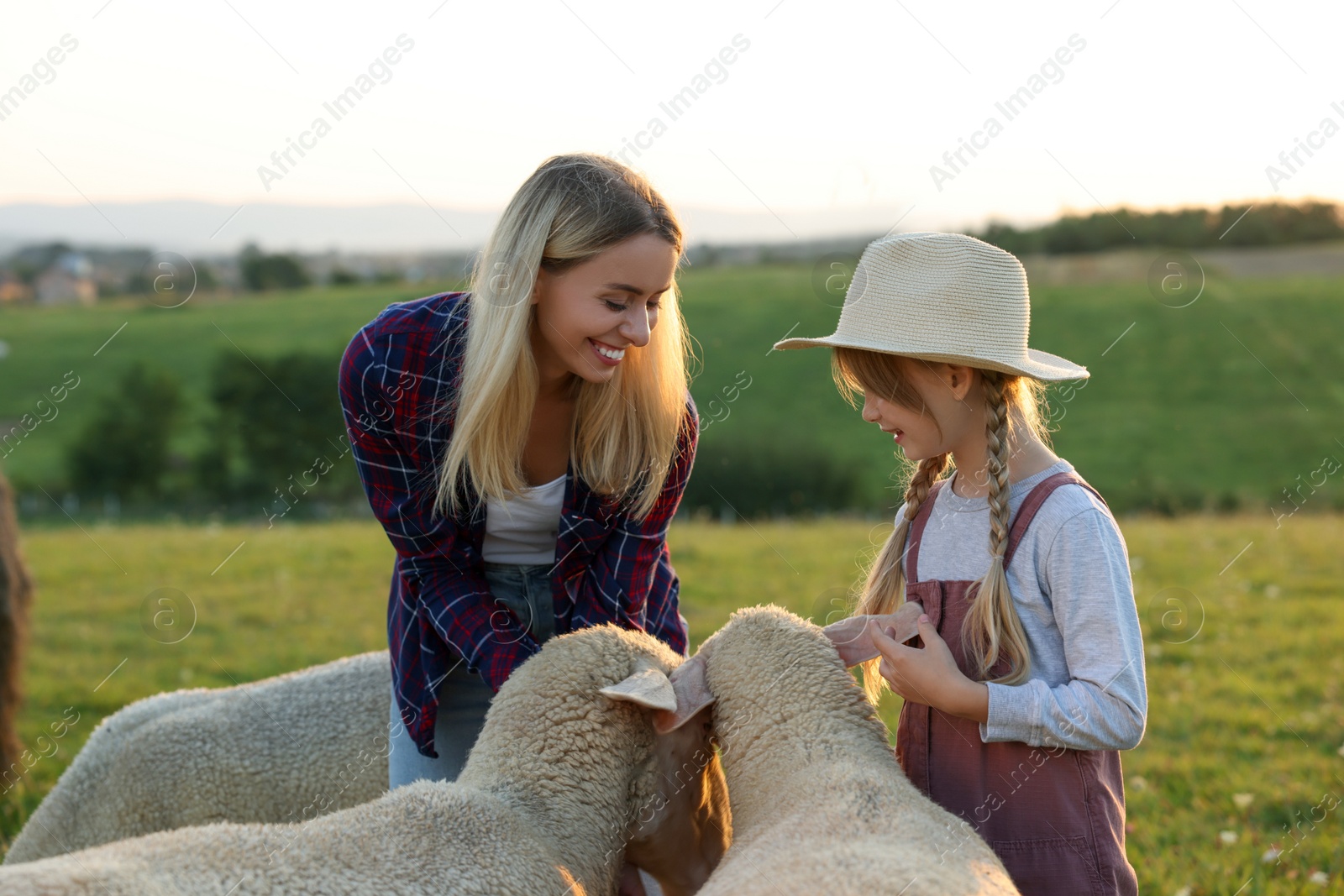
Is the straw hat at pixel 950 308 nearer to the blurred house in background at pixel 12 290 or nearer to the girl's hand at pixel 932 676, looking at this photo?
the girl's hand at pixel 932 676

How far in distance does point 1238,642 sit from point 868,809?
7262mm

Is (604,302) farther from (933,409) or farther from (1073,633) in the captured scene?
(1073,633)

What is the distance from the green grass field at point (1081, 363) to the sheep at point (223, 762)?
21.7 m

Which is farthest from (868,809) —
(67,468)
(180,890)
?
(67,468)

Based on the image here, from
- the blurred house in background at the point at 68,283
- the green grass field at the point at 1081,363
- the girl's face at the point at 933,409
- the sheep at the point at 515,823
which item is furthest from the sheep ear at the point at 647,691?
the blurred house in background at the point at 68,283

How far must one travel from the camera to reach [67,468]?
3350cm

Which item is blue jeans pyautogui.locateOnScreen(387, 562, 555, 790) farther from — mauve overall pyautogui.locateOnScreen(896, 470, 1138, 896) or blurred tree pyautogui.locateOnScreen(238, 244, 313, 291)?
blurred tree pyautogui.locateOnScreen(238, 244, 313, 291)

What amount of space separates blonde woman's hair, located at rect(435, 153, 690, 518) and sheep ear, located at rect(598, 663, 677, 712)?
829mm

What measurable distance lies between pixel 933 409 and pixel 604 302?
3.61 feet

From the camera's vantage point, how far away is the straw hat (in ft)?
10.1

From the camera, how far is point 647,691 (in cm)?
318

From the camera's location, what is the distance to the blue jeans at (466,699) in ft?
13.2

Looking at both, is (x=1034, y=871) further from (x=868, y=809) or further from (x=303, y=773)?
(x=303, y=773)

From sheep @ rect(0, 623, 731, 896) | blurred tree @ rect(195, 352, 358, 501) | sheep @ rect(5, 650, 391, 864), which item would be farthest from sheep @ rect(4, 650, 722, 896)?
blurred tree @ rect(195, 352, 358, 501)
